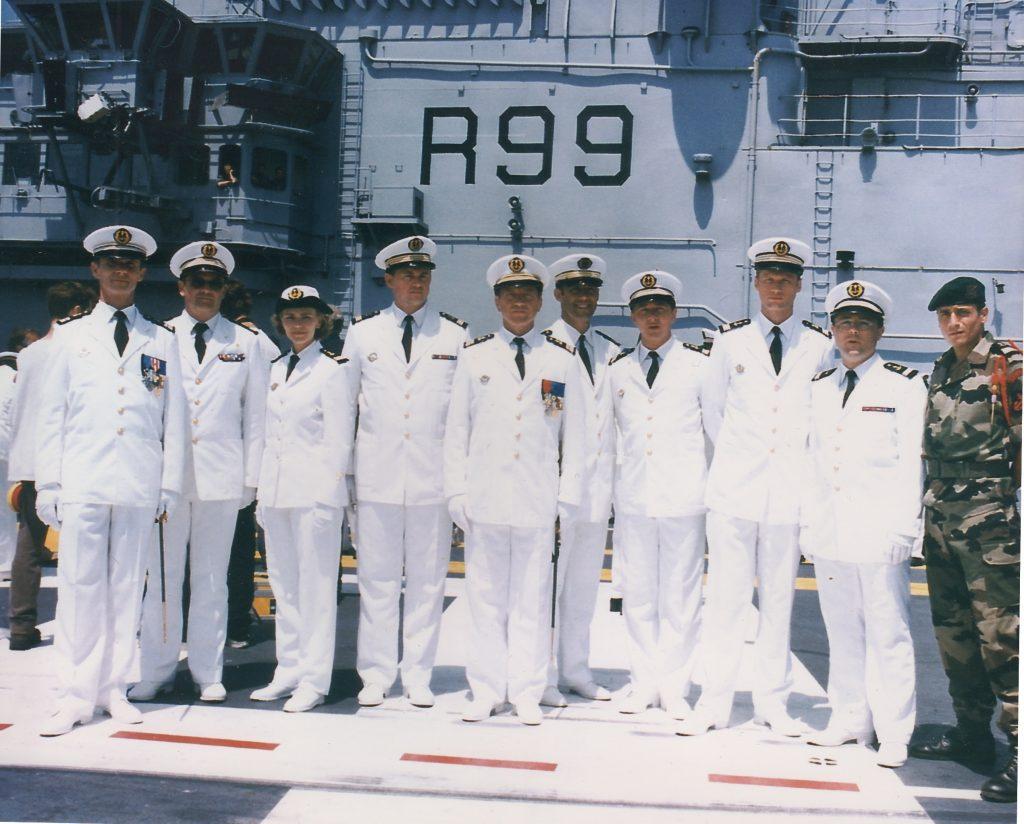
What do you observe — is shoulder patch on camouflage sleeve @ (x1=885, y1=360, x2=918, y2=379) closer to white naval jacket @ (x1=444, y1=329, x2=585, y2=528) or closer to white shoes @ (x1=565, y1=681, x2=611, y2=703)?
white naval jacket @ (x1=444, y1=329, x2=585, y2=528)

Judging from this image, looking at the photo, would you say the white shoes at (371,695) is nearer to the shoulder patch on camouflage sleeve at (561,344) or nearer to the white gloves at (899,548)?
the shoulder patch on camouflage sleeve at (561,344)

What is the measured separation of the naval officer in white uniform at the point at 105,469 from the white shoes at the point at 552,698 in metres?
1.45

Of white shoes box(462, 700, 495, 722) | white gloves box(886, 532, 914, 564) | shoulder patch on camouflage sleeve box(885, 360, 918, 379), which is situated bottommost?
white shoes box(462, 700, 495, 722)

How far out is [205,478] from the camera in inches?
138

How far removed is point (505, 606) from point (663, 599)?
1.95 ft

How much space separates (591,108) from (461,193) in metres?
1.61

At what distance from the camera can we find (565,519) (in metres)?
3.42

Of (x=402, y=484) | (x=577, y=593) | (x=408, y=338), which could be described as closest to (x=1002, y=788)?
(x=577, y=593)

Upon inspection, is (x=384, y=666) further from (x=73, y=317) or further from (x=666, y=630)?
(x=73, y=317)

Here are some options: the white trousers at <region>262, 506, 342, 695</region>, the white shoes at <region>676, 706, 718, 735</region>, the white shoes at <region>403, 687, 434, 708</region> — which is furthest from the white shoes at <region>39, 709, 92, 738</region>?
the white shoes at <region>676, 706, 718, 735</region>

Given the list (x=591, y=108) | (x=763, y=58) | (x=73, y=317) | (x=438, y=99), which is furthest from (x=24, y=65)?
(x=73, y=317)

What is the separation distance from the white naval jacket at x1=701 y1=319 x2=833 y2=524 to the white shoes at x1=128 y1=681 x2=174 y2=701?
7.11 feet

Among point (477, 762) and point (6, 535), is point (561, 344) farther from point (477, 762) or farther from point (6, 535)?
point (6, 535)

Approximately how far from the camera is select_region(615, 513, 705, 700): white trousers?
3.43m
